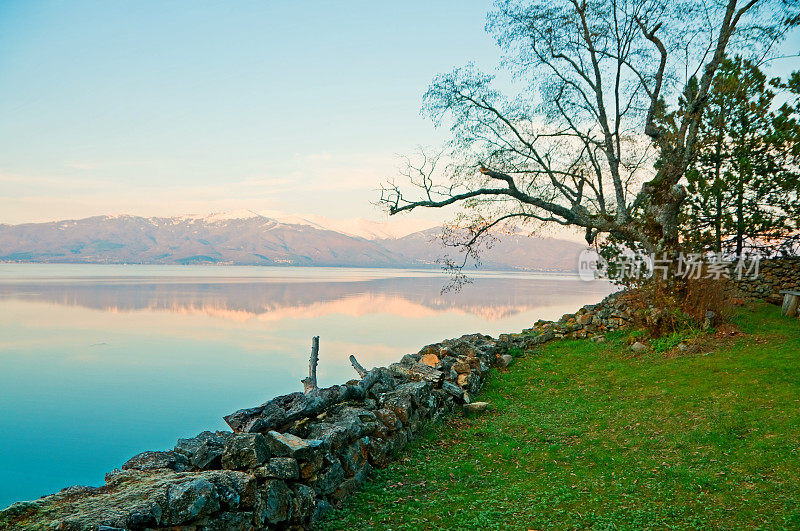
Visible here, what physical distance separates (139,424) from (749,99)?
81.5ft

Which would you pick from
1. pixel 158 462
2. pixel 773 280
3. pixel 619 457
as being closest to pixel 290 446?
pixel 158 462

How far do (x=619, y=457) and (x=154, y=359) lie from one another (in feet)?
73.1

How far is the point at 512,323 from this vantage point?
106 ft

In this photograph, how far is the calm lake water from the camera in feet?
42.5

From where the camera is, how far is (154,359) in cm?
2294

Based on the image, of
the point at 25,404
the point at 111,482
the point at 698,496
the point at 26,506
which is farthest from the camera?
the point at 25,404

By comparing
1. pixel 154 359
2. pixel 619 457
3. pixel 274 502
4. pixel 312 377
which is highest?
pixel 274 502

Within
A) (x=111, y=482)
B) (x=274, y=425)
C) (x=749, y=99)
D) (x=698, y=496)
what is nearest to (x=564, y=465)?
(x=698, y=496)

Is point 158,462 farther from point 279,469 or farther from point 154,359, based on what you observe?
point 154,359

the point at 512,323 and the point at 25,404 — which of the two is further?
the point at 512,323

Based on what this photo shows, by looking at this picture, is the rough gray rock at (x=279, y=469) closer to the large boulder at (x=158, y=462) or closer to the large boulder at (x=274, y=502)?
the large boulder at (x=274, y=502)

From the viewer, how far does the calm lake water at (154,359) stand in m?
13.0

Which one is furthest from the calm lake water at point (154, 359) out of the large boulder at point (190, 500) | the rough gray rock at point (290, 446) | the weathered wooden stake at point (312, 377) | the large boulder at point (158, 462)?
the large boulder at point (190, 500)

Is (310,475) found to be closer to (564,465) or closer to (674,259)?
(564,465)
